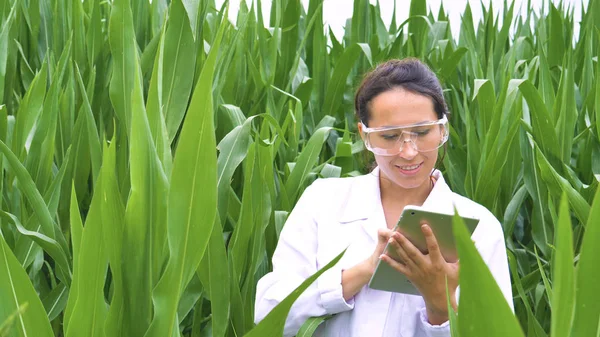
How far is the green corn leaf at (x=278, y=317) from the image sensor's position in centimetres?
102

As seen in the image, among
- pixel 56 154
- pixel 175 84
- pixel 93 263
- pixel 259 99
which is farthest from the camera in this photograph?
pixel 259 99

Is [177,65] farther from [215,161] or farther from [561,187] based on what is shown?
[561,187]

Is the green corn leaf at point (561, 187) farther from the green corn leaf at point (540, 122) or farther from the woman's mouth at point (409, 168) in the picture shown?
the woman's mouth at point (409, 168)

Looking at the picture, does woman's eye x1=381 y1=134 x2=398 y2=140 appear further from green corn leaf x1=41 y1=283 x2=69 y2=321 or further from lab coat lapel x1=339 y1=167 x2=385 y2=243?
green corn leaf x1=41 y1=283 x2=69 y2=321

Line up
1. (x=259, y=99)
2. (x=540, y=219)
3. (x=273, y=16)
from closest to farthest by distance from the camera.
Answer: (x=540, y=219) → (x=259, y=99) → (x=273, y=16)

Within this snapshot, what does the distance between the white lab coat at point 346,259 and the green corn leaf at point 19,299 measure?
0.54 meters

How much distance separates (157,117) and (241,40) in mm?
1443

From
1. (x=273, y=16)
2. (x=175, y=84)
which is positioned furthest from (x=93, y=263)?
(x=273, y=16)

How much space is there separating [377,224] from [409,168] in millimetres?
133

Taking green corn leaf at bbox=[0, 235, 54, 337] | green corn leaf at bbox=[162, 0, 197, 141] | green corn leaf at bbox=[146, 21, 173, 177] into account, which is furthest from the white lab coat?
green corn leaf at bbox=[0, 235, 54, 337]

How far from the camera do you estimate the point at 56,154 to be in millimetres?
2121

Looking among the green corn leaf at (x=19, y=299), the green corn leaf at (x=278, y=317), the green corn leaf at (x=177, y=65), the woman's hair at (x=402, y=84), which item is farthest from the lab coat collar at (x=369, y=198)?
the green corn leaf at (x=19, y=299)

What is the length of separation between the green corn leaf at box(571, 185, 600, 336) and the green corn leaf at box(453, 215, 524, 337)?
74 millimetres

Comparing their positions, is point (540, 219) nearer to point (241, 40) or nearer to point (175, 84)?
point (241, 40)
